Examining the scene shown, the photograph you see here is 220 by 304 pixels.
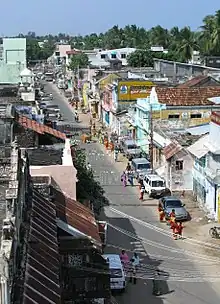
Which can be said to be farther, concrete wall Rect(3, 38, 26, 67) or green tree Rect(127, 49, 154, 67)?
green tree Rect(127, 49, 154, 67)

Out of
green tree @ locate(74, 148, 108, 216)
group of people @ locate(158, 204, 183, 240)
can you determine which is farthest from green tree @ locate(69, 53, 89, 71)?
green tree @ locate(74, 148, 108, 216)

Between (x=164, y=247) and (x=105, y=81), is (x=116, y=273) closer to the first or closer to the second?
(x=164, y=247)

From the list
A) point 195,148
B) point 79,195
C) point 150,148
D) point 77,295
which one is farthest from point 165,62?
point 77,295

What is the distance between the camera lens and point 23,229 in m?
13.4

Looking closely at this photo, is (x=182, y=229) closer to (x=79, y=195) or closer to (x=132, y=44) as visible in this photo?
(x=79, y=195)

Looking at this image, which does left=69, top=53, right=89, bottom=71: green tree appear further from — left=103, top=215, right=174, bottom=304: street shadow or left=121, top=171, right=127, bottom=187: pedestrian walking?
left=103, top=215, right=174, bottom=304: street shadow

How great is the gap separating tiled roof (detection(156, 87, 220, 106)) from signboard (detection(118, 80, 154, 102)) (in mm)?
8359

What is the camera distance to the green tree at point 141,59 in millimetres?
93000

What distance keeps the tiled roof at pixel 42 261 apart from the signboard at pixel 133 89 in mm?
37685

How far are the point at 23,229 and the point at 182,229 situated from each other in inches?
627

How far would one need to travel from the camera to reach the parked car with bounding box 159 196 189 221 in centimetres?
2986

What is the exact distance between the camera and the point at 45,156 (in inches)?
922

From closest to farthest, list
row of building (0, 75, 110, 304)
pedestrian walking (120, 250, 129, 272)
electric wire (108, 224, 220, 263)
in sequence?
row of building (0, 75, 110, 304)
pedestrian walking (120, 250, 129, 272)
electric wire (108, 224, 220, 263)

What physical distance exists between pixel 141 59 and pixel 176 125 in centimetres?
5179
